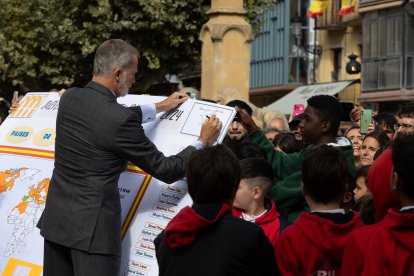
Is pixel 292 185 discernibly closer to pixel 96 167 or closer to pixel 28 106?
pixel 96 167

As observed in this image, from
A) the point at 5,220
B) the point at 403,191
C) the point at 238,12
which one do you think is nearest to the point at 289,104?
the point at 238,12

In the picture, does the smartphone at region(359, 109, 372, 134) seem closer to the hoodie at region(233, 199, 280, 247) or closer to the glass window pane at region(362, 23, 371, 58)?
the hoodie at region(233, 199, 280, 247)

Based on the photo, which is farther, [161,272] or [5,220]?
[5,220]

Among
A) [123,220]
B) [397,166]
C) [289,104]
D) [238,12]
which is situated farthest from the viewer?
[289,104]

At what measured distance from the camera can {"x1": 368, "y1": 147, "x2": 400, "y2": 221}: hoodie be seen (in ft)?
15.4

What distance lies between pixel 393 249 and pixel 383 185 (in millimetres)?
304

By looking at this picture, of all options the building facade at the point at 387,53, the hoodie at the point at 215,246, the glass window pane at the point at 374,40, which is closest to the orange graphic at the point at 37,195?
the hoodie at the point at 215,246

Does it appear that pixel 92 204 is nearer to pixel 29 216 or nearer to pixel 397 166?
pixel 29 216

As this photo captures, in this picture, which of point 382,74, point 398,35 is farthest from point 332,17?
point 398,35

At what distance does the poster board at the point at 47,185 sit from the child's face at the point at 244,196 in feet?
0.94

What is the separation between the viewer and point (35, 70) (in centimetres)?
2562

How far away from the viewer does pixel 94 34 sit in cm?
2398

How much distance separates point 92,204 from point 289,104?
112 feet

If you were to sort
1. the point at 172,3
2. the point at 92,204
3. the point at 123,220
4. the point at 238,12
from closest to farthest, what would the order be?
the point at 92,204, the point at 123,220, the point at 238,12, the point at 172,3
